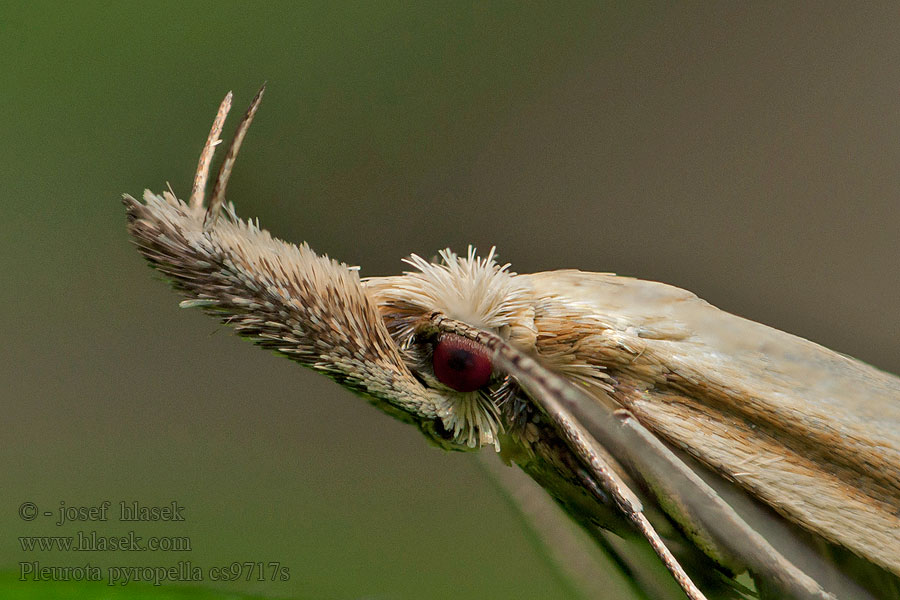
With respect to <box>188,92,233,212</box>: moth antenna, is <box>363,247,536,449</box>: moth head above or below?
below

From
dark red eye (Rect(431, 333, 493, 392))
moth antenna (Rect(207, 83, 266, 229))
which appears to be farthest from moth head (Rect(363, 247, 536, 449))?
moth antenna (Rect(207, 83, 266, 229))

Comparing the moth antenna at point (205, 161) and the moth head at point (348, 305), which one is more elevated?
the moth antenna at point (205, 161)

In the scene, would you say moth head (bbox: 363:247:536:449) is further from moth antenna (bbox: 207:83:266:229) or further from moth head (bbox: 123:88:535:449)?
moth antenna (bbox: 207:83:266:229)

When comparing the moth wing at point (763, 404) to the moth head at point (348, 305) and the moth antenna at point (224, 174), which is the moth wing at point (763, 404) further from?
the moth antenna at point (224, 174)

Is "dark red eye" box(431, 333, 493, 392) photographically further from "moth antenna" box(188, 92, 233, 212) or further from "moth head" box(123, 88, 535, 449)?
"moth antenna" box(188, 92, 233, 212)

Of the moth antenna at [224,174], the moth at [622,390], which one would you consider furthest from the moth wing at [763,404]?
the moth antenna at [224,174]

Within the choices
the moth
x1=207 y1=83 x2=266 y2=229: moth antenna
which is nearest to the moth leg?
the moth

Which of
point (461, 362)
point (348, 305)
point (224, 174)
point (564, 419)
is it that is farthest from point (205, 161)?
point (564, 419)
